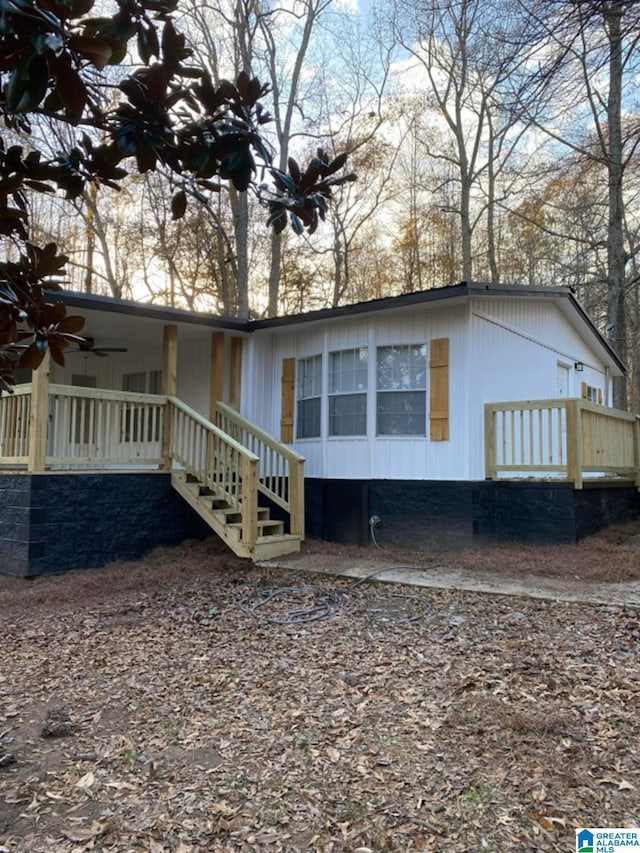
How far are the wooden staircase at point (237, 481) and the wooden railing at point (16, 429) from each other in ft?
5.69

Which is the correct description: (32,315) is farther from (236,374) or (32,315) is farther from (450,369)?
(236,374)

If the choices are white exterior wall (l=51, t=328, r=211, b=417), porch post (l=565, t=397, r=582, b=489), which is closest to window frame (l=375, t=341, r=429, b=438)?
porch post (l=565, t=397, r=582, b=489)

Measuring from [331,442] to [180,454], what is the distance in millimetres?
2066

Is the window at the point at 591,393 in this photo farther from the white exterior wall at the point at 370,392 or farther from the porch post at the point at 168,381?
the porch post at the point at 168,381

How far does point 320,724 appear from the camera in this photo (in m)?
3.01

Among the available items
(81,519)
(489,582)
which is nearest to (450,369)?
(489,582)

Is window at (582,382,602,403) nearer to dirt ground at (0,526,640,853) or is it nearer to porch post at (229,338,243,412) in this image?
porch post at (229,338,243,412)

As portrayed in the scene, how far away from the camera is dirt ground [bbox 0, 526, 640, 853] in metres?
2.22

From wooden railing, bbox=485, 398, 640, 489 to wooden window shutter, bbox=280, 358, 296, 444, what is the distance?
2.90 meters

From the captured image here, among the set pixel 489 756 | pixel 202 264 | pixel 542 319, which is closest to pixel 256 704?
pixel 489 756

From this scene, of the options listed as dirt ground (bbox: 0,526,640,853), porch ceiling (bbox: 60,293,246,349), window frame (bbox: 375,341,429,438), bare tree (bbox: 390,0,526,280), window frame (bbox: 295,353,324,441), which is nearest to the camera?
dirt ground (bbox: 0,526,640,853)

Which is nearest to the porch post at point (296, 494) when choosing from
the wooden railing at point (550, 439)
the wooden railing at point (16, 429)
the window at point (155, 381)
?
the wooden railing at point (550, 439)

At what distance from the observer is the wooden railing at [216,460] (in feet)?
21.9

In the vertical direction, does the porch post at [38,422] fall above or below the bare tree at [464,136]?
below
